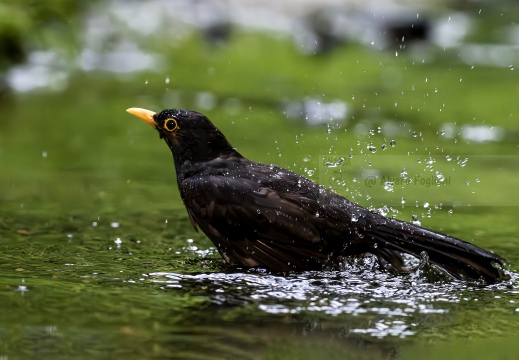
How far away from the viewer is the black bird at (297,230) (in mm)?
6402

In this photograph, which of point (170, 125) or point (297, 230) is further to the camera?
point (170, 125)

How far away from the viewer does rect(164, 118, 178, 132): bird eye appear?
23.3 feet

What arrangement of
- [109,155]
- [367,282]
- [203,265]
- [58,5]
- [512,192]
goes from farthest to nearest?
[58,5]
[109,155]
[512,192]
[203,265]
[367,282]

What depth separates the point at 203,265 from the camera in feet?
21.5

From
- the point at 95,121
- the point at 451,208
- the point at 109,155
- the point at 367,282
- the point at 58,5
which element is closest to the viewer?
the point at 367,282

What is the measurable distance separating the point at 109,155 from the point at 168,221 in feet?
8.63

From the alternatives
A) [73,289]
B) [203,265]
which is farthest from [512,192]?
[73,289]

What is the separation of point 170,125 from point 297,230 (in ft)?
4.44

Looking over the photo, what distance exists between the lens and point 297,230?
6434mm

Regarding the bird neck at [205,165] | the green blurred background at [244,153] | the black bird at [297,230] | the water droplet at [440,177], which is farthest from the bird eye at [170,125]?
the water droplet at [440,177]

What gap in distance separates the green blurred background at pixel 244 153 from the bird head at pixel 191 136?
0.69 meters

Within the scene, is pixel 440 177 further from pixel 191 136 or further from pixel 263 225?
pixel 263 225

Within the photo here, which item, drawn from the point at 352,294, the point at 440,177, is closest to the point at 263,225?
the point at 352,294

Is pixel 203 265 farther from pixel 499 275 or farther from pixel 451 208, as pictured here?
pixel 451 208
